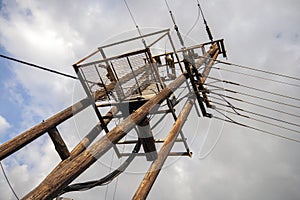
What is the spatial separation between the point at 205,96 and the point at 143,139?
334 cm

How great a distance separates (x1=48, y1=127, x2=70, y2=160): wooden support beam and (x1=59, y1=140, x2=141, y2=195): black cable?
97 centimetres

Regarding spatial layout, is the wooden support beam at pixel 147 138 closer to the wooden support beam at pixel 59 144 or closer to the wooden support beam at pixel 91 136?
the wooden support beam at pixel 91 136

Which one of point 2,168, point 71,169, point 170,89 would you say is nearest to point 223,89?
point 170,89

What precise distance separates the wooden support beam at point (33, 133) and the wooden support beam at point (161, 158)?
7.21 ft

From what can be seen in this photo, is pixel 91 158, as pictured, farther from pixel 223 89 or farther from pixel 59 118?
pixel 223 89

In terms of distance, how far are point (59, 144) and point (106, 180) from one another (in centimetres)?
227

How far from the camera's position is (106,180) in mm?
6395

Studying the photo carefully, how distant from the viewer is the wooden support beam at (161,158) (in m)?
4.29

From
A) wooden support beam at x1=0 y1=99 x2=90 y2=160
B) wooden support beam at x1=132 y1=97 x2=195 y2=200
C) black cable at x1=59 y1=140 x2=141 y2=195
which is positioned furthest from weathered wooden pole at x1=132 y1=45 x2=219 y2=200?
wooden support beam at x1=0 y1=99 x2=90 y2=160

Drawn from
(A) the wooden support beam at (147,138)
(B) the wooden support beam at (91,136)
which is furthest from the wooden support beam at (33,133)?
(A) the wooden support beam at (147,138)

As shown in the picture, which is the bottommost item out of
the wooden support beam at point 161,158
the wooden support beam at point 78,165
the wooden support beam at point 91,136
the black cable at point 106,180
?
the black cable at point 106,180

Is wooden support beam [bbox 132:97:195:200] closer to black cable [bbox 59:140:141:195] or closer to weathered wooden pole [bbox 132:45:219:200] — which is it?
weathered wooden pole [bbox 132:45:219:200]

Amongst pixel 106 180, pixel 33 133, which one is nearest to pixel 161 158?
pixel 106 180

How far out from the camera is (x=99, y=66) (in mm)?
6133
